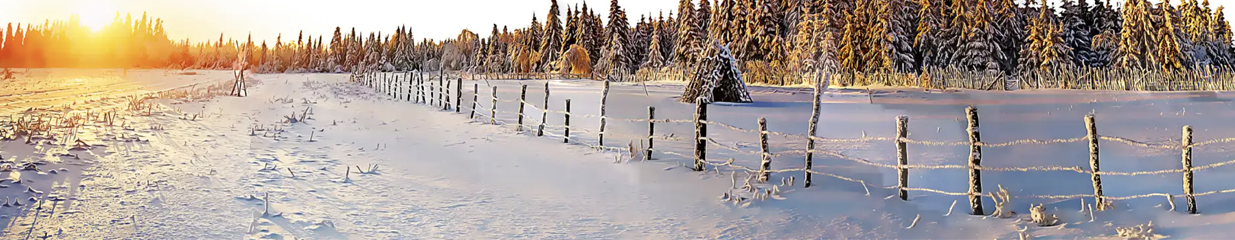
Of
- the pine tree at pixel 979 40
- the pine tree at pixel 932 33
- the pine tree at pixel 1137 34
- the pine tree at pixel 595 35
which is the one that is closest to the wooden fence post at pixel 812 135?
the pine tree at pixel 979 40

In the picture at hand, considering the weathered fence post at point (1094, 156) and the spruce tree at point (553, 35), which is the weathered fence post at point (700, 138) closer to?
the weathered fence post at point (1094, 156)

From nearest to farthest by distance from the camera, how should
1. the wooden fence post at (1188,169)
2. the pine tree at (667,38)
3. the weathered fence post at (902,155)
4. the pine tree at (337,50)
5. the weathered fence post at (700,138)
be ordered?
the wooden fence post at (1188,169)
the weathered fence post at (902,155)
the weathered fence post at (700,138)
the pine tree at (667,38)
the pine tree at (337,50)

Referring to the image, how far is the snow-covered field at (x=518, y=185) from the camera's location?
20.4ft

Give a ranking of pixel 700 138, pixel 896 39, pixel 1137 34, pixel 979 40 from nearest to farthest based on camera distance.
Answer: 1. pixel 700 138
2. pixel 896 39
3. pixel 1137 34
4. pixel 979 40

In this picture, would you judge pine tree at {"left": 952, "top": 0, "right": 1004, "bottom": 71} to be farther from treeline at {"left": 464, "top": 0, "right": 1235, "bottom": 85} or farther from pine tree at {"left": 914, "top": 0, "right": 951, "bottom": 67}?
pine tree at {"left": 914, "top": 0, "right": 951, "bottom": 67}

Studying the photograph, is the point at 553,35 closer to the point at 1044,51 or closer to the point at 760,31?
the point at 760,31

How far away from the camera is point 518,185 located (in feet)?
27.8

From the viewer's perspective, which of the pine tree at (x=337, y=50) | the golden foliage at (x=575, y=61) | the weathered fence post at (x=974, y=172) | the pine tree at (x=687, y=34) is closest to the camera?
the weathered fence post at (x=974, y=172)

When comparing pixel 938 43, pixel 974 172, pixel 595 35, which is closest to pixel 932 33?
pixel 938 43

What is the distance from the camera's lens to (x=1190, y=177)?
21.9 feet

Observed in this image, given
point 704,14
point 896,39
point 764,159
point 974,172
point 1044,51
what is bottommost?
point 764,159

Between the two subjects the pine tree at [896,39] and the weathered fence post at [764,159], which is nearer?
the weathered fence post at [764,159]

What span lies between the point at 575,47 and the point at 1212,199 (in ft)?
144

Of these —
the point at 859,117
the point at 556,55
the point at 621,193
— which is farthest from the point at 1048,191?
the point at 556,55
